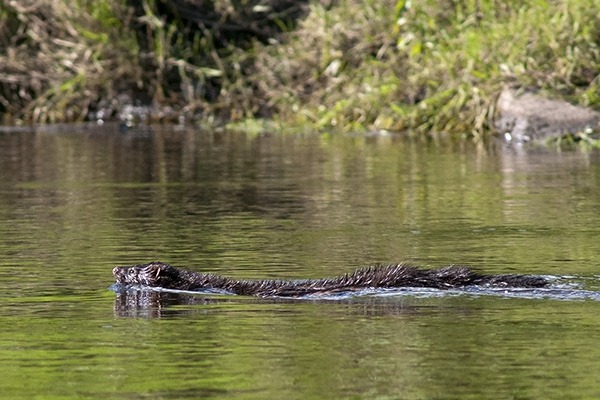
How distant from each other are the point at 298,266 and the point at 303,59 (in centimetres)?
1797

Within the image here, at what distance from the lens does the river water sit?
6934 millimetres

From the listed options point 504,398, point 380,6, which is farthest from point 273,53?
point 504,398

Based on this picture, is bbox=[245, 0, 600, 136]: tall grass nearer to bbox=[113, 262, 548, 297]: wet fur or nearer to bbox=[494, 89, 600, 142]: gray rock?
bbox=[494, 89, 600, 142]: gray rock

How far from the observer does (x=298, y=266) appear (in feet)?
34.7

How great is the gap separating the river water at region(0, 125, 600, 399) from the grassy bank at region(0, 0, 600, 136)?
295 cm

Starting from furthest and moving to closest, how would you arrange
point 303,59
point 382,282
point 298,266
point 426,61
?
point 303,59 < point 426,61 < point 298,266 < point 382,282

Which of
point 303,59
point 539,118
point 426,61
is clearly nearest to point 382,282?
point 539,118

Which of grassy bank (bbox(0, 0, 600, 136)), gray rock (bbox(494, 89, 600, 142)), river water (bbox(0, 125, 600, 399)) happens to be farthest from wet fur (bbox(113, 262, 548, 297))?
grassy bank (bbox(0, 0, 600, 136))

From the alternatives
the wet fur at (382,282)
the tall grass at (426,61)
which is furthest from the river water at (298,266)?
the tall grass at (426,61)

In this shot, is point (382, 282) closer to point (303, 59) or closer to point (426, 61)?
point (426, 61)

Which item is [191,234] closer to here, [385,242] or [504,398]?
[385,242]

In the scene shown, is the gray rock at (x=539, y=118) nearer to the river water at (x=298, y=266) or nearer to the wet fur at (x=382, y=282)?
the river water at (x=298, y=266)

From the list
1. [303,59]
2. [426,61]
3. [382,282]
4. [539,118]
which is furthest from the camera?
[303,59]

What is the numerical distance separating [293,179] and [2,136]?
9935 millimetres
